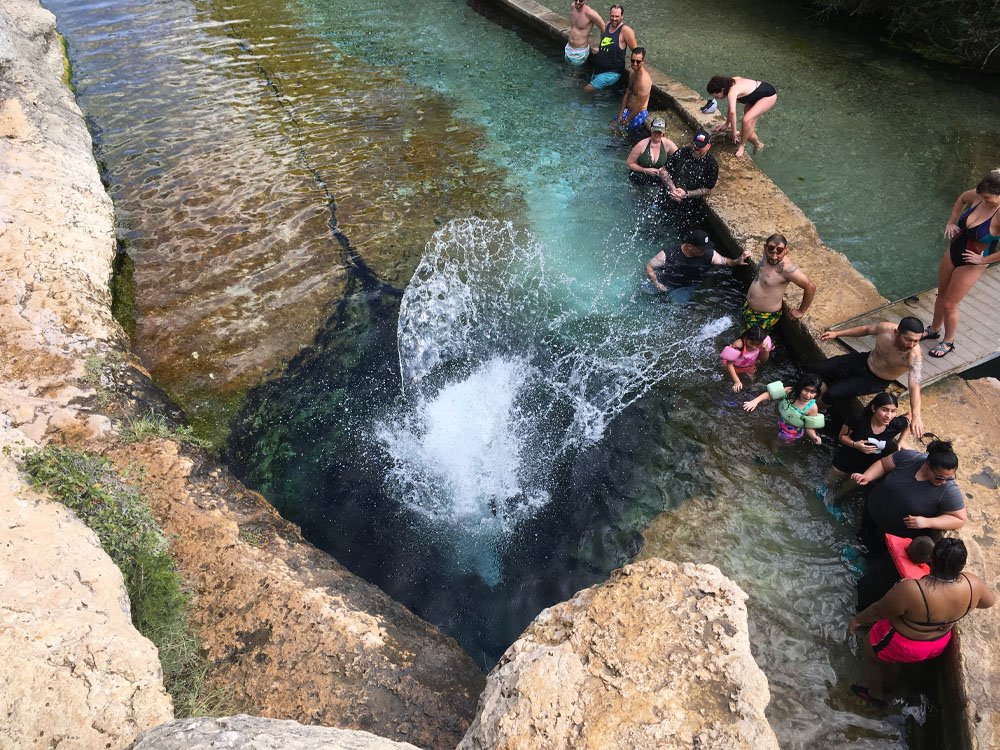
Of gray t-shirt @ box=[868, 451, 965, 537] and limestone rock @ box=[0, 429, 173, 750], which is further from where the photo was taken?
gray t-shirt @ box=[868, 451, 965, 537]

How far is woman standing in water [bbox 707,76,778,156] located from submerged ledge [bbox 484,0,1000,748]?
0.25 m

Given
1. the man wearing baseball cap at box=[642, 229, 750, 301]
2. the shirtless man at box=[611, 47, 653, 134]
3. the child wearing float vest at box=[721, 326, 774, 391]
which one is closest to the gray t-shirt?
the child wearing float vest at box=[721, 326, 774, 391]

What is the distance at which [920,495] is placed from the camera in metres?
3.80

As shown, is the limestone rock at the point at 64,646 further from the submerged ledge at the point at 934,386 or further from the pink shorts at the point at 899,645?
the submerged ledge at the point at 934,386

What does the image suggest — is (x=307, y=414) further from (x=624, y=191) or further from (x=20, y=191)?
(x=624, y=191)

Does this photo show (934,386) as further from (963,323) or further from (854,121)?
(854,121)

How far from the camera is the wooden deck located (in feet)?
16.2

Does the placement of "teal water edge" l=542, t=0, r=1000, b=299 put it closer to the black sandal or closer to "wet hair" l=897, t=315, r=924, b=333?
the black sandal

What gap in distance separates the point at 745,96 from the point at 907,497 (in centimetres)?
540

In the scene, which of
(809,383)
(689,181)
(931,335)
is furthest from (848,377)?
(689,181)

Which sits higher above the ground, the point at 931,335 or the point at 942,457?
the point at 942,457

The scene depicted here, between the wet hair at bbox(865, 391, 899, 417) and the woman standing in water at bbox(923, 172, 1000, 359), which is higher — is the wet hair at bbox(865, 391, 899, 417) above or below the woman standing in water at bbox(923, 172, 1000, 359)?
below

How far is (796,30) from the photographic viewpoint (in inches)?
421

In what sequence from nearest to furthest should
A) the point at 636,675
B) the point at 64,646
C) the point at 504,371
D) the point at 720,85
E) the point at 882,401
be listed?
the point at 64,646, the point at 636,675, the point at 882,401, the point at 504,371, the point at 720,85
